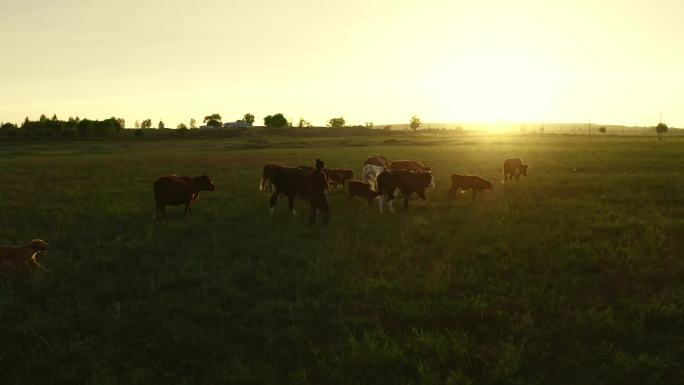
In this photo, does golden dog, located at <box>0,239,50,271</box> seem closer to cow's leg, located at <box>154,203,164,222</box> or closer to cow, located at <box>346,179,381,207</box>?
cow's leg, located at <box>154,203,164,222</box>

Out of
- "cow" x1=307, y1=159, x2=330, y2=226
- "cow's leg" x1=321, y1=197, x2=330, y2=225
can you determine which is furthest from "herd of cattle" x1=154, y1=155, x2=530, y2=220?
"cow's leg" x1=321, y1=197, x2=330, y2=225

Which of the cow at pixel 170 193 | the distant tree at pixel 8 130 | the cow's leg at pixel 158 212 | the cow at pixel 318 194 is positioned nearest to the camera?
the cow at pixel 318 194

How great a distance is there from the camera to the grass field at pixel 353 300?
6160mm

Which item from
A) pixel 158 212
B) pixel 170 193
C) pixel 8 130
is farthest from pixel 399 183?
pixel 8 130

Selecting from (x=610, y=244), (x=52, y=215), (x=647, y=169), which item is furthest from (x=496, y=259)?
(x=647, y=169)

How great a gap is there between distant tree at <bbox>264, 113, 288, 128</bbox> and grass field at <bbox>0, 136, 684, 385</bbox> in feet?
548

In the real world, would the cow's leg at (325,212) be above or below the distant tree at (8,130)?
below

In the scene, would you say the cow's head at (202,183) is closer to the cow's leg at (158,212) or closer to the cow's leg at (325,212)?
the cow's leg at (158,212)

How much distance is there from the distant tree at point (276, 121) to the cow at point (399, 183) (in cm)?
16626

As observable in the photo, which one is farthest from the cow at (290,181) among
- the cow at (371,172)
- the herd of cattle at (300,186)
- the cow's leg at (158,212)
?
the cow at (371,172)

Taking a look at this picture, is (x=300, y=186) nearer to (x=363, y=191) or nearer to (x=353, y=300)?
(x=363, y=191)

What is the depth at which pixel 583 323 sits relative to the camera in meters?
7.05

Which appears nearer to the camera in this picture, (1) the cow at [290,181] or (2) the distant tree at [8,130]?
(1) the cow at [290,181]

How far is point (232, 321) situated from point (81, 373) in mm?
2101
